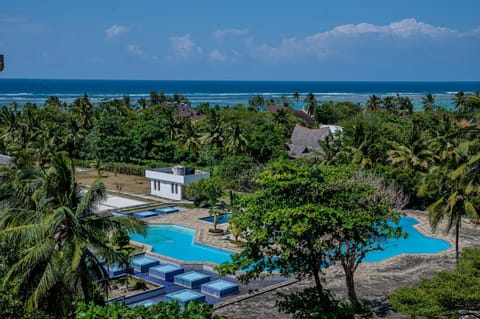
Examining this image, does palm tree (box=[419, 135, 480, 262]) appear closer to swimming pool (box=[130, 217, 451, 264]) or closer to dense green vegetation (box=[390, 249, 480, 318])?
swimming pool (box=[130, 217, 451, 264])

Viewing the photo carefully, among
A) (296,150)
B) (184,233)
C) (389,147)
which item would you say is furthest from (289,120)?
(184,233)

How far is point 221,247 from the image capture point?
83.3 ft

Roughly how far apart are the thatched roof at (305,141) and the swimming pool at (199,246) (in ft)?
53.8

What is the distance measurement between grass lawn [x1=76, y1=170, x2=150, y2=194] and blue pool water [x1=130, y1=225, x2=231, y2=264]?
961cm

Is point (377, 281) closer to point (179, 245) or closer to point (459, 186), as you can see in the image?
point (459, 186)

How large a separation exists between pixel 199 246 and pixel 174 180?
33.8 feet

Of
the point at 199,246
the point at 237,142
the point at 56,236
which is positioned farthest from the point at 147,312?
the point at 237,142

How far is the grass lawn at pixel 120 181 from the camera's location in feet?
129

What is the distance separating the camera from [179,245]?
27.2 metres

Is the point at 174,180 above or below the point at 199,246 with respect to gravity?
above

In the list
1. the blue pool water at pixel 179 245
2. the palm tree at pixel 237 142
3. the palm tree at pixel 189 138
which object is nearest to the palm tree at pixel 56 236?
the blue pool water at pixel 179 245

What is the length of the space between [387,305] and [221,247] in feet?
32.3

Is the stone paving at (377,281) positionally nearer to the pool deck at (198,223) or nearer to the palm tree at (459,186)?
the palm tree at (459,186)

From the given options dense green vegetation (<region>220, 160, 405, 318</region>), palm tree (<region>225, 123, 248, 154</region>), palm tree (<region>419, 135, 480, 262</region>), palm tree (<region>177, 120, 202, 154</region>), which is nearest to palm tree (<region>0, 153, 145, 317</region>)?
dense green vegetation (<region>220, 160, 405, 318</region>)
